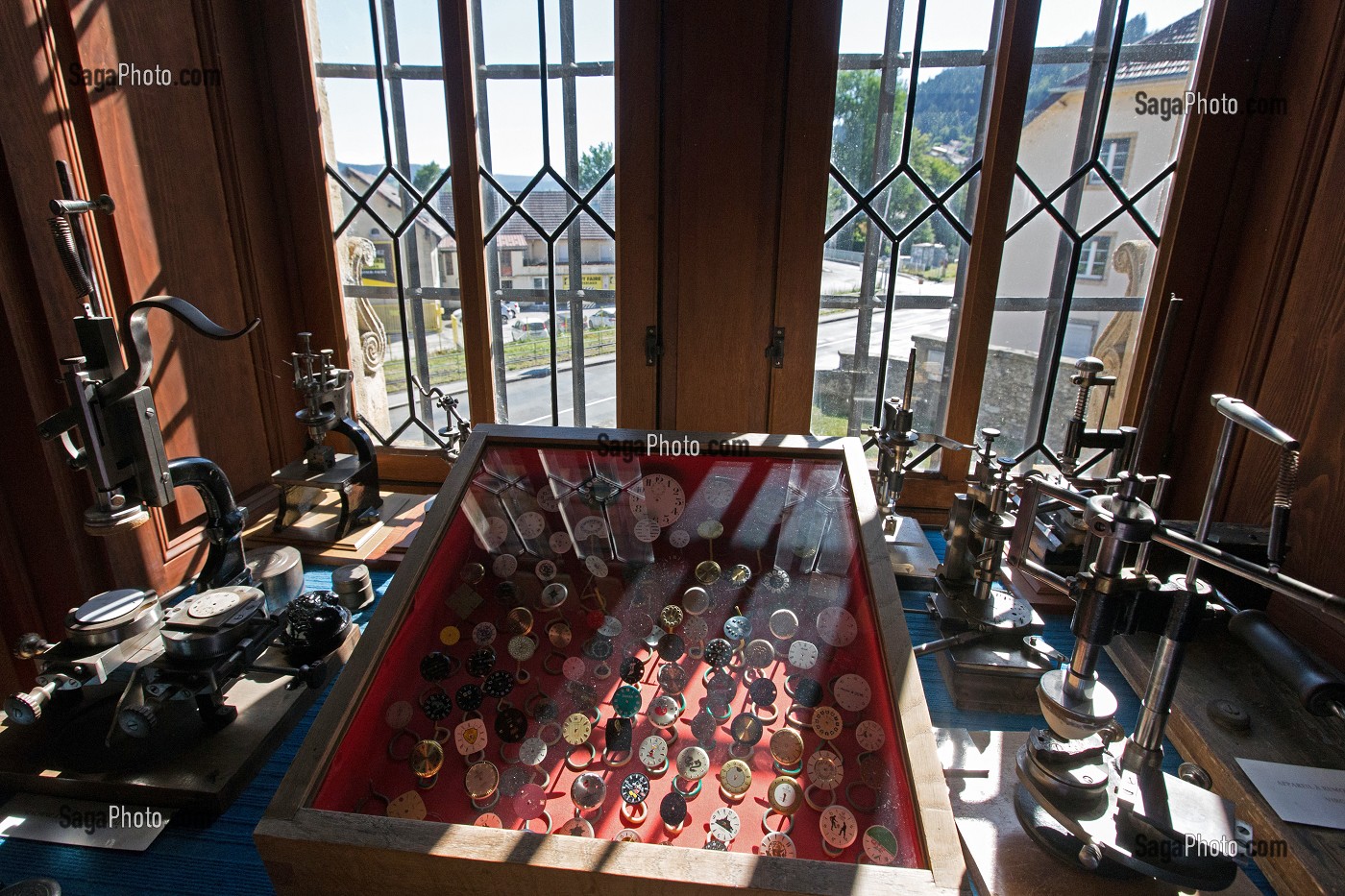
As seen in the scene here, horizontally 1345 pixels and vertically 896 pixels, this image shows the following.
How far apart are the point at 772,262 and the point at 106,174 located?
156cm

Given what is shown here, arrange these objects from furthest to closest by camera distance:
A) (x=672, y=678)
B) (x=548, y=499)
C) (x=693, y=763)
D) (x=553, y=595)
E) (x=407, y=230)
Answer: (x=407, y=230) → (x=548, y=499) → (x=553, y=595) → (x=672, y=678) → (x=693, y=763)

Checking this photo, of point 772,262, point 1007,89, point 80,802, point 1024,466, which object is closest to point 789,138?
point 772,262

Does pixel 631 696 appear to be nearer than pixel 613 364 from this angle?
Yes

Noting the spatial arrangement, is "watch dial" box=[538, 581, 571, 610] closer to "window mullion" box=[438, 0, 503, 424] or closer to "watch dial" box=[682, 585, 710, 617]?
"watch dial" box=[682, 585, 710, 617]

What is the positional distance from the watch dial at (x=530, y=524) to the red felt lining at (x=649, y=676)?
0.06 ft

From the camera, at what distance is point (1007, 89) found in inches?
66.1

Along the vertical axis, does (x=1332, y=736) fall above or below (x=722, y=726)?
below

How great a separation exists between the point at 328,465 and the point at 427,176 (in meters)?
0.88

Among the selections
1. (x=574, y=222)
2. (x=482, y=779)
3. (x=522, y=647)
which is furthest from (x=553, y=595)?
(x=574, y=222)

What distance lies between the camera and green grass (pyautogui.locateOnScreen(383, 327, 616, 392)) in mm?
2059

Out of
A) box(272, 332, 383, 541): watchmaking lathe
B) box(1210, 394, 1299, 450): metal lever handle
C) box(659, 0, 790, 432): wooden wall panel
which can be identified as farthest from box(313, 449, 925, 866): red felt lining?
box(659, 0, 790, 432): wooden wall panel

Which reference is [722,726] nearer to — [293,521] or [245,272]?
[293,521]

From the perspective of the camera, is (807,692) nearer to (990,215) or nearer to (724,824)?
(724,824)

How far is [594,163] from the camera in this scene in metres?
1.90
